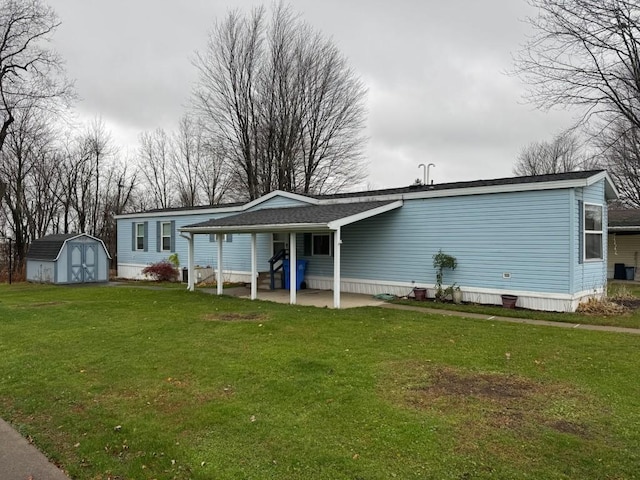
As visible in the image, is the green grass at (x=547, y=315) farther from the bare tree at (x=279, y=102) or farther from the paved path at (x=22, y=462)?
the bare tree at (x=279, y=102)

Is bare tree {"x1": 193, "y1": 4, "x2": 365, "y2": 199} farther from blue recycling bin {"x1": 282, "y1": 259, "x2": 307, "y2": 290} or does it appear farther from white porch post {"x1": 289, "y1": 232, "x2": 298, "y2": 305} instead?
white porch post {"x1": 289, "y1": 232, "x2": 298, "y2": 305}

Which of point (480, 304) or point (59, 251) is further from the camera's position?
point (59, 251)

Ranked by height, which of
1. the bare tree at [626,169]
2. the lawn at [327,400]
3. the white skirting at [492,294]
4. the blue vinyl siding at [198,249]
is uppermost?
the bare tree at [626,169]

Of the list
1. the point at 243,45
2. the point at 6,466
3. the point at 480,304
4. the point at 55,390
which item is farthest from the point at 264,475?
the point at 243,45

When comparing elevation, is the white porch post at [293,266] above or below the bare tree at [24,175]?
below

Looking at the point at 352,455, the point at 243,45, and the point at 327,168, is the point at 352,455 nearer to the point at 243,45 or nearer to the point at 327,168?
the point at 327,168

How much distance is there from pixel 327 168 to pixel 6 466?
24.0 meters

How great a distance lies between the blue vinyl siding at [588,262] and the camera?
9641 mm

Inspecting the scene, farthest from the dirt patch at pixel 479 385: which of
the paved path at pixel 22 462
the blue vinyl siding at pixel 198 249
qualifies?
the blue vinyl siding at pixel 198 249

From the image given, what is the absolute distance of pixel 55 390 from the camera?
4875mm

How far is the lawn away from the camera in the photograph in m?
3.21

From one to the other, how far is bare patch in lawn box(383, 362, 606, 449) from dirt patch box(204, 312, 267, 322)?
4.37 m

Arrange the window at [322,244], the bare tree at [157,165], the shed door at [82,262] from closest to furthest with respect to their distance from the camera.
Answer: the window at [322,244] → the shed door at [82,262] → the bare tree at [157,165]

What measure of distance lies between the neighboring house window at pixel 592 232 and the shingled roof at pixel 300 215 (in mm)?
4651
